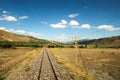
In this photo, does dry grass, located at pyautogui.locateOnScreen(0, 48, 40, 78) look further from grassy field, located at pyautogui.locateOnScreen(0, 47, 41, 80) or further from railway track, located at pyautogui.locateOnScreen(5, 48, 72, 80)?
railway track, located at pyautogui.locateOnScreen(5, 48, 72, 80)

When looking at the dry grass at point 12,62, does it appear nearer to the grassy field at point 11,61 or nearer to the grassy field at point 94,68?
the grassy field at point 11,61

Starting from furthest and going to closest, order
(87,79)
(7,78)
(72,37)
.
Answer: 1. (72,37)
2. (7,78)
3. (87,79)

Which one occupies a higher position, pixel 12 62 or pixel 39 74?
pixel 12 62

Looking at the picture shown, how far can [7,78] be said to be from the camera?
60.0ft

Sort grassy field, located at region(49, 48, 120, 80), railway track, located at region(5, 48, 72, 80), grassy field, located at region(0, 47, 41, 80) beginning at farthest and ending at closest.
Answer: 1. grassy field, located at region(0, 47, 41, 80)
2. grassy field, located at region(49, 48, 120, 80)
3. railway track, located at region(5, 48, 72, 80)

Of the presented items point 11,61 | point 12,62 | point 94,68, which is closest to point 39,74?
point 94,68

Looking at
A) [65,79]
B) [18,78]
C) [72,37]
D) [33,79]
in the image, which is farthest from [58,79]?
[72,37]

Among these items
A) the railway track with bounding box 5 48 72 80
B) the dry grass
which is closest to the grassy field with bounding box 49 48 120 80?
the railway track with bounding box 5 48 72 80

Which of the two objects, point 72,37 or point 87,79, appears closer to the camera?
point 87,79

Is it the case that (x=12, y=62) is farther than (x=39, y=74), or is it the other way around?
(x=12, y=62)

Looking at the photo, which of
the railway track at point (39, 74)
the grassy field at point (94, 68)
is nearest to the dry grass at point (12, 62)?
the railway track at point (39, 74)

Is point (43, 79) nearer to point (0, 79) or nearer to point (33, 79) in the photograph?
point (33, 79)

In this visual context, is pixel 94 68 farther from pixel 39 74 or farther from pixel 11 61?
pixel 11 61

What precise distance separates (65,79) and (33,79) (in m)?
3.43
